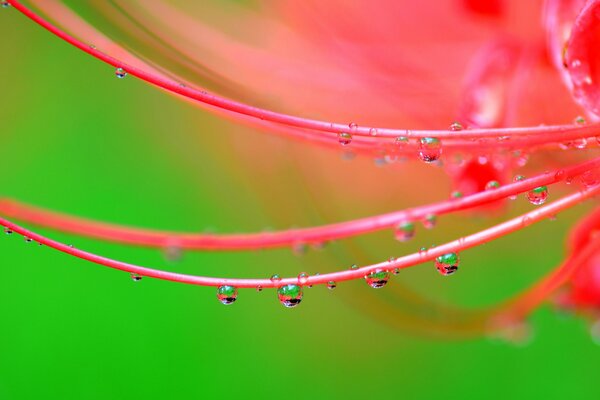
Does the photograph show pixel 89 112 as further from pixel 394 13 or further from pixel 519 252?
pixel 519 252

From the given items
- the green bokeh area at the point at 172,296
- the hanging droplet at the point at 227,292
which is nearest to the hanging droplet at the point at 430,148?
the hanging droplet at the point at 227,292

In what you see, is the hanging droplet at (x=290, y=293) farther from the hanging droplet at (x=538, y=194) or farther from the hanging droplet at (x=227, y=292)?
the hanging droplet at (x=538, y=194)

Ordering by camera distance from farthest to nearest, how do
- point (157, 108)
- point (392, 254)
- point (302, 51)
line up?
point (157, 108) → point (392, 254) → point (302, 51)

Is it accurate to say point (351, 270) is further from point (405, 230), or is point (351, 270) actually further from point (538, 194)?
point (538, 194)

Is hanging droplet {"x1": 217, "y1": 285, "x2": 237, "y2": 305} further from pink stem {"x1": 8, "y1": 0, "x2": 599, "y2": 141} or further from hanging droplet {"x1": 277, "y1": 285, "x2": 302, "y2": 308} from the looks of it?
pink stem {"x1": 8, "y1": 0, "x2": 599, "y2": 141}

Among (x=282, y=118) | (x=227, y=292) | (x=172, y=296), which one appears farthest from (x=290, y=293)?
(x=172, y=296)

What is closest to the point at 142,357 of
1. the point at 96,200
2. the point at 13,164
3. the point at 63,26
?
the point at 96,200

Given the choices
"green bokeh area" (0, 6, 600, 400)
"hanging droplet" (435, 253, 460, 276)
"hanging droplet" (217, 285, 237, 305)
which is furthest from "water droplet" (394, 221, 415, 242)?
"green bokeh area" (0, 6, 600, 400)
